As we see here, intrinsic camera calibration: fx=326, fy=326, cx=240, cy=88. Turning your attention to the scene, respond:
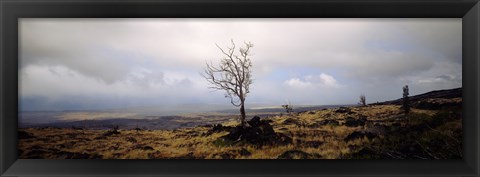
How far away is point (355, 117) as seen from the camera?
2.15 metres

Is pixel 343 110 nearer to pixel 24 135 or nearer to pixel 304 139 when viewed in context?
pixel 304 139

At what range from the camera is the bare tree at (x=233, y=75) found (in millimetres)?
2139

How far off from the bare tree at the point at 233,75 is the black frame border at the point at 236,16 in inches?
9.8

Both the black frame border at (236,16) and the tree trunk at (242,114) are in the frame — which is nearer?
the black frame border at (236,16)

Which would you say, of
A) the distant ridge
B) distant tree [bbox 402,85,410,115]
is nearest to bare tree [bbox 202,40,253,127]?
distant tree [bbox 402,85,410,115]

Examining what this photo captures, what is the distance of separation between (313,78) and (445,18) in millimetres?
920

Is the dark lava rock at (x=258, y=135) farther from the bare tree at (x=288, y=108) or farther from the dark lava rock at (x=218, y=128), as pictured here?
the bare tree at (x=288, y=108)

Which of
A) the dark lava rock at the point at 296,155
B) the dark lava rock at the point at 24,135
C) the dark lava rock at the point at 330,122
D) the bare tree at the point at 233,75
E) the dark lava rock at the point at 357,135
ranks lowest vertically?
the dark lava rock at the point at 296,155

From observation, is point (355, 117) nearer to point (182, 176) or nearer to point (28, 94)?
point (182, 176)

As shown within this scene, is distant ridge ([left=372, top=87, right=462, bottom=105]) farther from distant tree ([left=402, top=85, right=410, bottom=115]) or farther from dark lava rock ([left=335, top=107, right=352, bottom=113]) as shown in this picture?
dark lava rock ([left=335, top=107, right=352, bottom=113])

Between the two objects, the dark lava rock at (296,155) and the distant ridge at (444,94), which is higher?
the distant ridge at (444,94)

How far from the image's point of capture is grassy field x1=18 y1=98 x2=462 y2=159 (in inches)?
83.8

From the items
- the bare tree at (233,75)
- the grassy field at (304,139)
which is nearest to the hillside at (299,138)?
the grassy field at (304,139)

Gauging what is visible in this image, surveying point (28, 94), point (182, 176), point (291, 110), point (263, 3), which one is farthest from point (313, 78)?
point (28, 94)
